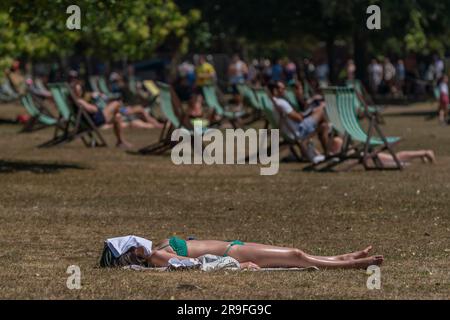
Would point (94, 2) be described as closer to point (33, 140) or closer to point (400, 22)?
point (33, 140)

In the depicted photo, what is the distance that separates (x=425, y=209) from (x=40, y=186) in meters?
4.82

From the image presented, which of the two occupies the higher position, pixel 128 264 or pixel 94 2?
pixel 94 2

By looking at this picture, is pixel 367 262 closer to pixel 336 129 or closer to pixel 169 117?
pixel 336 129

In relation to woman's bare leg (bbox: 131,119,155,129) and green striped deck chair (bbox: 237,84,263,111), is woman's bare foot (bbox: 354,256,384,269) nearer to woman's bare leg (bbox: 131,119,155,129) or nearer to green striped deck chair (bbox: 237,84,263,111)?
green striped deck chair (bbox: 237,84,263,111)

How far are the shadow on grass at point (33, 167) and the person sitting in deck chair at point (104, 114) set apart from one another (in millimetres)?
3064

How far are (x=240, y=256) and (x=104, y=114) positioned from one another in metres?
14.4

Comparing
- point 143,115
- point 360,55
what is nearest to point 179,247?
point 143,115

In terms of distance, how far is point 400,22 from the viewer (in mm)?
45781

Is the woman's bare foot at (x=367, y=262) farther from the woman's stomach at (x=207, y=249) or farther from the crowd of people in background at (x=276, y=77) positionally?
the crowd of people in background at (x=276, y=77)

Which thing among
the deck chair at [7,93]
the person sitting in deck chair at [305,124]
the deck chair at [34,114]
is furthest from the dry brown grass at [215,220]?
the deck chair at [7,93]

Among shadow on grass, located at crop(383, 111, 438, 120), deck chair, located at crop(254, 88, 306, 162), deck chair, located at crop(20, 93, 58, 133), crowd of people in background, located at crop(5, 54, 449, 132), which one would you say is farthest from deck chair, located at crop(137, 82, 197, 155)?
crowd of people in background, located at crop(5, 54, 449, 132)

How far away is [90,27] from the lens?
35.8m

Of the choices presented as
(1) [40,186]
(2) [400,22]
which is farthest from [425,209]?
(2) [400,22]
